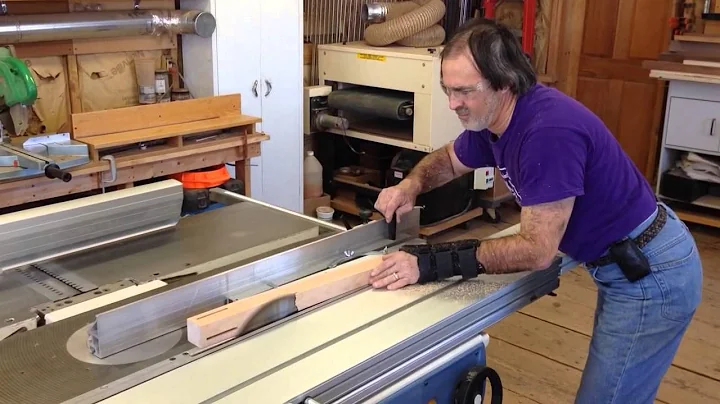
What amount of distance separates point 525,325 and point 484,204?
1171mm

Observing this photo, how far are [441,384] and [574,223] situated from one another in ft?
1.58

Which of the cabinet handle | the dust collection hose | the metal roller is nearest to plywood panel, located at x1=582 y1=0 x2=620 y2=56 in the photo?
the dust collection hose

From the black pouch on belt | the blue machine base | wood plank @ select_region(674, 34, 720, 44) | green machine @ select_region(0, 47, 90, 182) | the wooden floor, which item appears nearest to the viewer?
the blue machine base

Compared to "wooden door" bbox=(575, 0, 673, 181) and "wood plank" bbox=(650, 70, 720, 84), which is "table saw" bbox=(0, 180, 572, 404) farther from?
"wooden door" bbox=(575, 0, 673, 181)

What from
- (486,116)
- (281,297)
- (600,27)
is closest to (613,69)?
(600,27)

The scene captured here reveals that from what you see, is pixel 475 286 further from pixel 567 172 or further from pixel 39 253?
pixel 39 253

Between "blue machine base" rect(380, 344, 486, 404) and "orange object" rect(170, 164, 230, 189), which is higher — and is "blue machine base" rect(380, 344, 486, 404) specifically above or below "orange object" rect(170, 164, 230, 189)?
below

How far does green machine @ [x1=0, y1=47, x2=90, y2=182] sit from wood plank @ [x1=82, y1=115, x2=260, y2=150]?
84 millimetres

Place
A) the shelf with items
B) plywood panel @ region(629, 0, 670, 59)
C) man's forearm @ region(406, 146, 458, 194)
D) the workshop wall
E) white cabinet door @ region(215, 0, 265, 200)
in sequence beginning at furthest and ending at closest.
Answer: plywood panel @ region(629, 0, 670, 59) < the shelf with items < white cabinet door @ region(215, 0, 265, 200) < the workshop wall < man's forearm @ region(406, 146, 458, 194)

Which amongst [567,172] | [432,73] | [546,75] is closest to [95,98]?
[432,73]

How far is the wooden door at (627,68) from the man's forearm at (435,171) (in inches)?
118

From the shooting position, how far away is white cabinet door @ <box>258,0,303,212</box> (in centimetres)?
331

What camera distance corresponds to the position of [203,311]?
1.30m

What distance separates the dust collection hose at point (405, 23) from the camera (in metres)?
3.61
